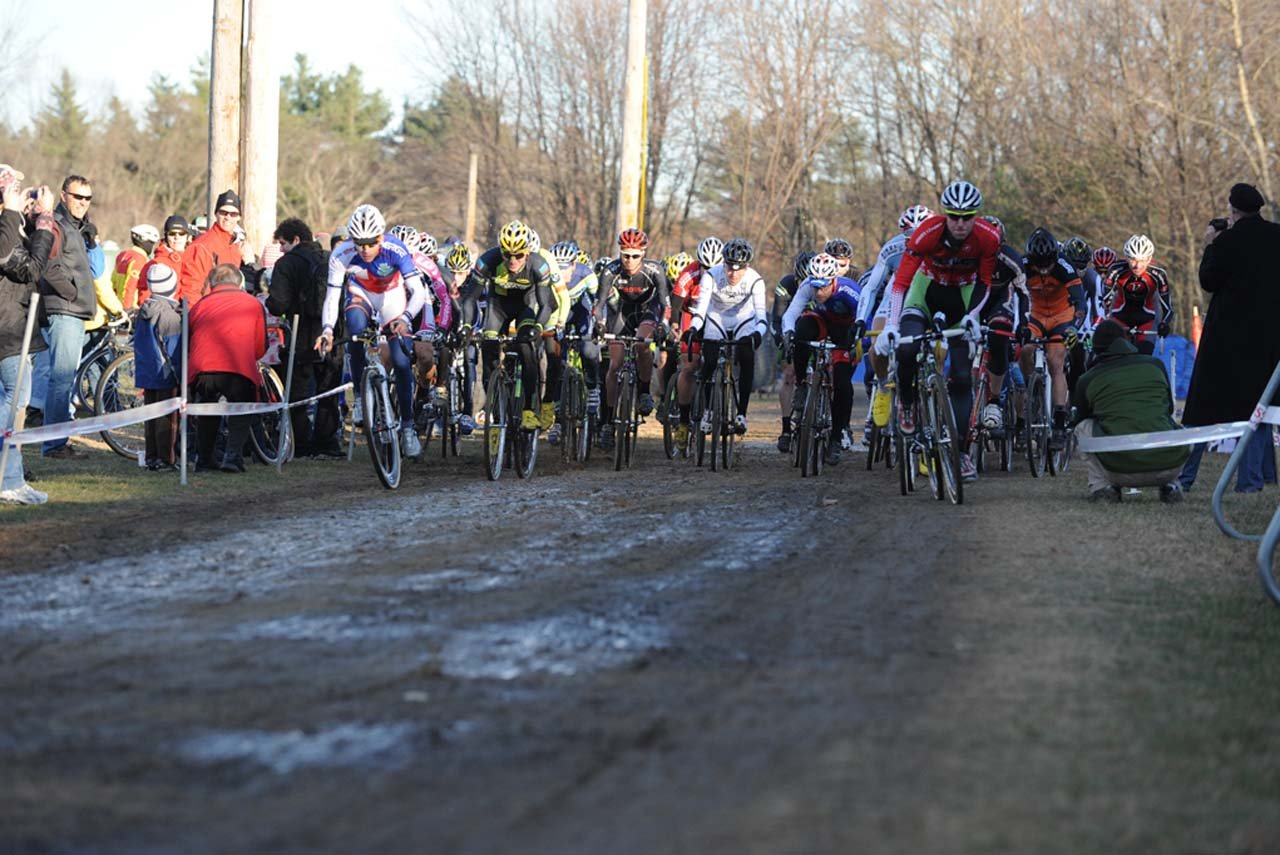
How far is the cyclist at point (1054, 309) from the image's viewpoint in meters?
15.8

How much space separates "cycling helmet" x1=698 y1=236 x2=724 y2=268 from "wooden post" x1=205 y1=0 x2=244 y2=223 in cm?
559

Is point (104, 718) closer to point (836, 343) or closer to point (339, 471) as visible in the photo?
point (339, 471)

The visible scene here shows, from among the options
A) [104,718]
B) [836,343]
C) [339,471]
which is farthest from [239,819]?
[836,343]

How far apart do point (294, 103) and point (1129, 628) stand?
314ft

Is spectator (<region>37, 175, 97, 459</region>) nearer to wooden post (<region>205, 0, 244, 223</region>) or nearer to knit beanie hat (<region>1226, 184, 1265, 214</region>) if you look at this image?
wooden post (<region>205, 0, 244, 223</region>)

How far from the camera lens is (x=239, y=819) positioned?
4.10m

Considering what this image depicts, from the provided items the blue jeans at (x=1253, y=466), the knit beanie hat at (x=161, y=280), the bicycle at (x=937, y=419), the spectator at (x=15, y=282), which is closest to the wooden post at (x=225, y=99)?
the knit beanie hat at (x=161, y=280)

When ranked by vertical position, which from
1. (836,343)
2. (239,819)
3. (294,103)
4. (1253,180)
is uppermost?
(294,103)

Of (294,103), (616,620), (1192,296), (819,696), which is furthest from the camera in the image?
(294,103)

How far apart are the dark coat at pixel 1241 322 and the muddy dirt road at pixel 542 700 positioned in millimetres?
4282

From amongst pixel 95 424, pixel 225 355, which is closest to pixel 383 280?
pixel 225 355

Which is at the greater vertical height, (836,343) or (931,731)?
(836,343)

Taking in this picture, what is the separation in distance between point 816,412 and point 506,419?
264cm

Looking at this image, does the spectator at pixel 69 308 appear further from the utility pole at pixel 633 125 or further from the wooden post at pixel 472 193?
the wooden post at pixel 472 193
